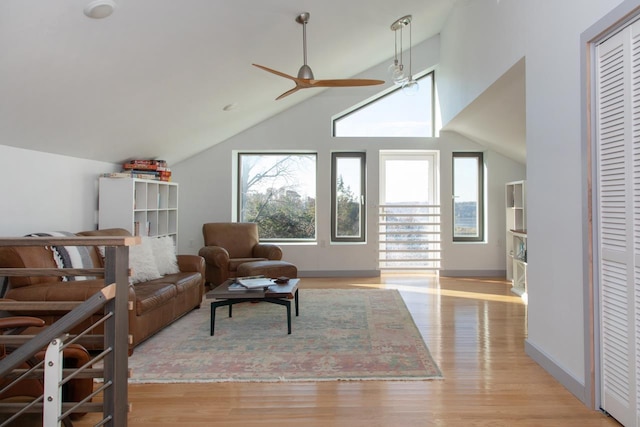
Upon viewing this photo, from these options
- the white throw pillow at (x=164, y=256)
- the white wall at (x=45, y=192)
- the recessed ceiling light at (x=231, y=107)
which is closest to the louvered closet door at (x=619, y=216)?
the white throw pillow at (x=164, y=256)

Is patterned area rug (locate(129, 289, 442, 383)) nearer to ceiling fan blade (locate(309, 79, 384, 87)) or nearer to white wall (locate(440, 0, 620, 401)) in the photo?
white wall (locate(440, 0, 620, 401))

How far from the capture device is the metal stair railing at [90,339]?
1.41m

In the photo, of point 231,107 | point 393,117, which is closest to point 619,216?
point 231,107

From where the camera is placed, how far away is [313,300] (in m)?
4.98

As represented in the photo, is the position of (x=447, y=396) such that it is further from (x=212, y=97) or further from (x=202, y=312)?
(x=212, y=97)

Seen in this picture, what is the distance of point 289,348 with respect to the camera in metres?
3.32

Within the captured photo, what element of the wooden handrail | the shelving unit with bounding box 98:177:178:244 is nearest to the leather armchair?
the shelving unit with bounding box 98:177:178:244

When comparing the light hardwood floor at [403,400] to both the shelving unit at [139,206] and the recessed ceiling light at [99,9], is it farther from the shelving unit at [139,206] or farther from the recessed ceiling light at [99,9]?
the shelving unit at [139,206]

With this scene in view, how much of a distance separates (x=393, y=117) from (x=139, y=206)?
421cm

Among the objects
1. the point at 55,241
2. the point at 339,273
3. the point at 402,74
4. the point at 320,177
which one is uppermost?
→ the point at 402,74

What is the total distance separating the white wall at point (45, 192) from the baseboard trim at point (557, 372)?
4.32 m

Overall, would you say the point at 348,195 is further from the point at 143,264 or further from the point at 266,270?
the point at 143,264

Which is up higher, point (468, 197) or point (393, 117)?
point (393, 117)

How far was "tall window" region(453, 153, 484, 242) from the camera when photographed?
6887mm
